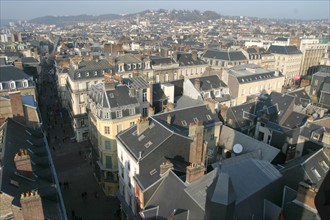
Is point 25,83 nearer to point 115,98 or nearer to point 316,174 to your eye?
point 115,98

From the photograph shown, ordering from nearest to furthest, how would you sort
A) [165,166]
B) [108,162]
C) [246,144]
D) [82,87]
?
[165,166] < [246,144] < [108,162] < [82,87]

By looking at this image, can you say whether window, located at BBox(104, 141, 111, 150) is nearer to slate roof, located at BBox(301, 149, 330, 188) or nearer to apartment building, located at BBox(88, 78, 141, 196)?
apartment building, located at BBox(88, 78, 141, 196)

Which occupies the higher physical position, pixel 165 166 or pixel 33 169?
pixel 165 166

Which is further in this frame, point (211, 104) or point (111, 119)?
point (211, 104)

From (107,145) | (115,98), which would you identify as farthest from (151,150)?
(115,98)

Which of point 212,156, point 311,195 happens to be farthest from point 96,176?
point 311,195

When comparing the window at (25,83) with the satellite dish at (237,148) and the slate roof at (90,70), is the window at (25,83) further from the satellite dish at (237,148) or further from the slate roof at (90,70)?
the satellite dish at (237,148)

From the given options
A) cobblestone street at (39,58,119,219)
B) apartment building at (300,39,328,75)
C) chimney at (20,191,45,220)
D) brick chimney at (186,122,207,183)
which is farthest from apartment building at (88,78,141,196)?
apartment building at (300,39,328,75)
